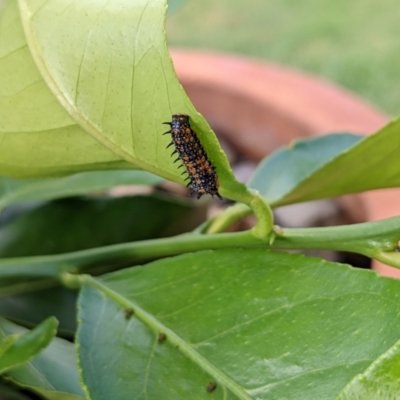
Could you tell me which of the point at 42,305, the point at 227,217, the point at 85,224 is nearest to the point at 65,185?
the point at 85,224

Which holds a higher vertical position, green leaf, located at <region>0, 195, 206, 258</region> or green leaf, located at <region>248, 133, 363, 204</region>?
green leaf, located at <region>248, 133, 363, 204</region>

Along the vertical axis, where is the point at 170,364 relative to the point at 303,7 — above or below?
below

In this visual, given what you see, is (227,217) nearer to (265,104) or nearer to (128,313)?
(128,313)

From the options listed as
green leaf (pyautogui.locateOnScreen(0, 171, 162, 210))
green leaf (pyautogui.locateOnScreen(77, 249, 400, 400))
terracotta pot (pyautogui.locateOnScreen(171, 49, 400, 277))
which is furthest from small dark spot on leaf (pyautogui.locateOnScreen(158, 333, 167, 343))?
terracotta pot (pyautogui.locateOnScreen(171, 49, 400, 277))

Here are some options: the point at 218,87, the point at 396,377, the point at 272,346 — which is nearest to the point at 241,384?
the point at 272,346

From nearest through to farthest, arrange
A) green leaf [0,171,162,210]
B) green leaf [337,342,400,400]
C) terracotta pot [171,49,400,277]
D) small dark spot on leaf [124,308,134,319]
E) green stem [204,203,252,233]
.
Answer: green leaf [337,342,400,400] → small dark spot on leaf [124,308,134,319] → green stem [204,203,252,233] → green leaf [0,171,162,210] → terracotta pot [171,49,400,277]

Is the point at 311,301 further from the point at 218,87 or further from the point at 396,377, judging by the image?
the point at 218,87

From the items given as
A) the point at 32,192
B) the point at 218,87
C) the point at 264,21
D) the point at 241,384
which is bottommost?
the point at 241,384

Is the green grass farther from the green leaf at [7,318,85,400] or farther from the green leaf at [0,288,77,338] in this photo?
the green leaf at [7,318,85,400]
